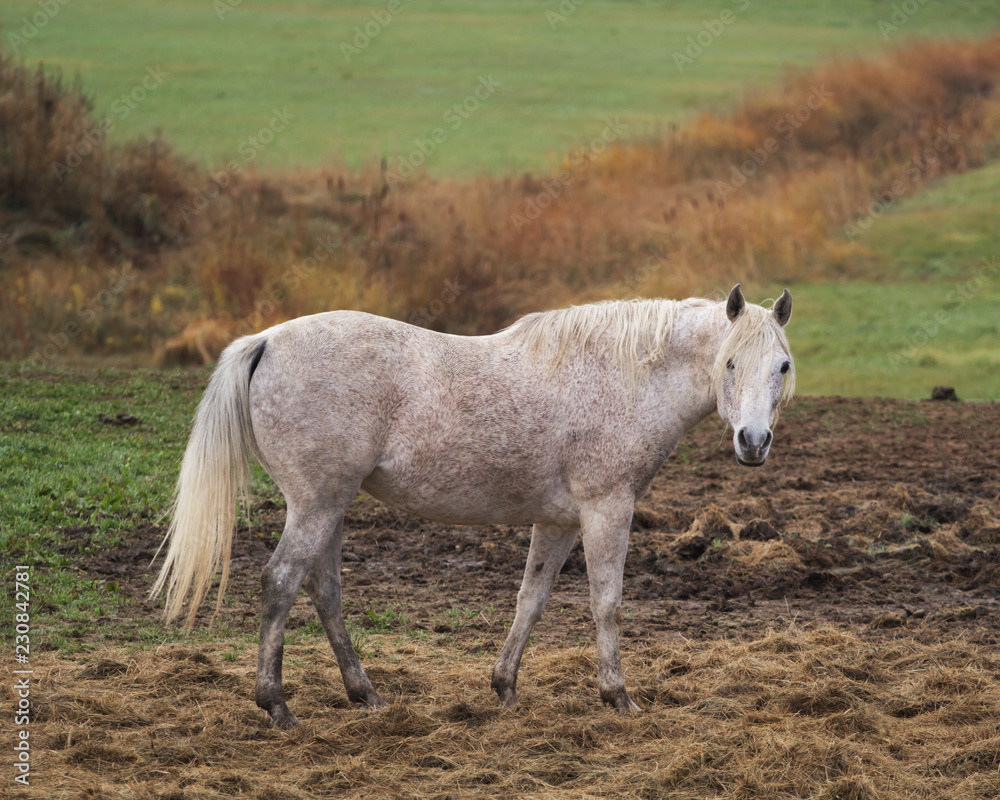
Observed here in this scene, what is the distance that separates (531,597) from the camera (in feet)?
17.9

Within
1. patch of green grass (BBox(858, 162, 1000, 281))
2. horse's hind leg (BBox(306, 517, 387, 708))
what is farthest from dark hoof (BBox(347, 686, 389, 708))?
patch of green grass (BBox(858, 162, 1000, 281))

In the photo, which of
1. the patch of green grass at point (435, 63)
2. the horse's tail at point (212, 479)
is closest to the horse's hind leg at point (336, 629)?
the horse's tail at point (212, 479)

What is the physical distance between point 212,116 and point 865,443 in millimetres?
15424

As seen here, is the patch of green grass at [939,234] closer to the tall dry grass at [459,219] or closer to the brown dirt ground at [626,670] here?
the tall dry grass at [459,219]

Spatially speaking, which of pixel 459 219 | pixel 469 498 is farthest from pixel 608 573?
pixel 459 219

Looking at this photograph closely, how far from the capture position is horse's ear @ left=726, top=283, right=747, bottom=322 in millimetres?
5008

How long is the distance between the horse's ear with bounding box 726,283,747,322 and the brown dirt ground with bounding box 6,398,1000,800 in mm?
1996

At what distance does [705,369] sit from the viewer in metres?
5.29

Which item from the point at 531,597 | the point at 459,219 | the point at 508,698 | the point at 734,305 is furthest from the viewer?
the point at 459,219

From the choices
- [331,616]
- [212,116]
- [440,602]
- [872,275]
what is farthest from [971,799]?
[212,116]

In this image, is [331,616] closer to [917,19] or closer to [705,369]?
[705,369]

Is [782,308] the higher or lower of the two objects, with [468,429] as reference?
higher

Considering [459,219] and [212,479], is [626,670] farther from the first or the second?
[459,219]

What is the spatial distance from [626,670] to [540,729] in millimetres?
1051
